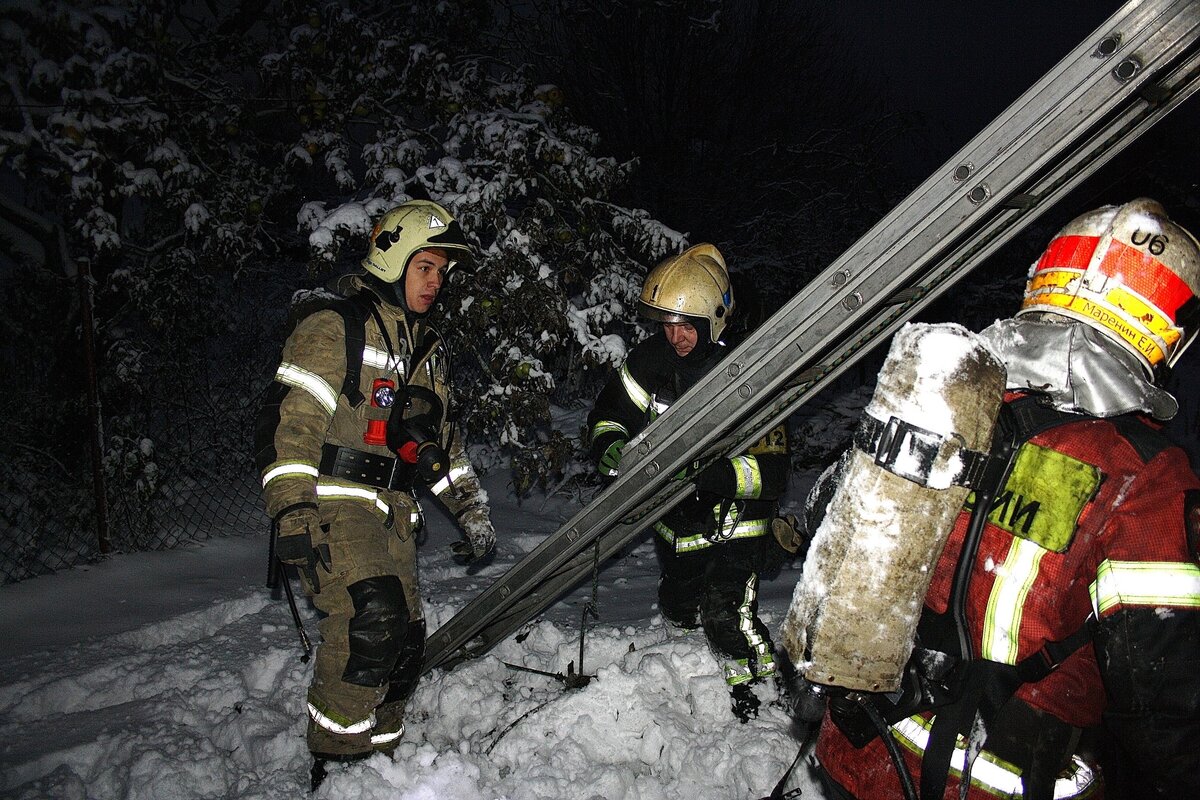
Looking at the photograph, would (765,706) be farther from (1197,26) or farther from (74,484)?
(74,484)

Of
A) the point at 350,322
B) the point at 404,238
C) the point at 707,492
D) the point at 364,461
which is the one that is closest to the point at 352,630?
the point at 364,461

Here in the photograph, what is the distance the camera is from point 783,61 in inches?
556

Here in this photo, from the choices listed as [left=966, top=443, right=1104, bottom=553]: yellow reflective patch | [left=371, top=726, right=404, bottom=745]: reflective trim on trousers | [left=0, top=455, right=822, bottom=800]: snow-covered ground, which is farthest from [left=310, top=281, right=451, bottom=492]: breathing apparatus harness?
[left=966, top=443, right=1104, bottom=553]: yellow reflective patch

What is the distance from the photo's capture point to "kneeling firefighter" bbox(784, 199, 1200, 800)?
4.23ft

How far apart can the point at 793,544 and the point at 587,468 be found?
5.37 metres

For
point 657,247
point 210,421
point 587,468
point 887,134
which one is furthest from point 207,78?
point 887,134

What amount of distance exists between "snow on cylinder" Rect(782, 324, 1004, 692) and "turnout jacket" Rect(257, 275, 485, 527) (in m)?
2.21

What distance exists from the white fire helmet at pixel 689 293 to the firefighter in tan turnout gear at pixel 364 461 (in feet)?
3.36

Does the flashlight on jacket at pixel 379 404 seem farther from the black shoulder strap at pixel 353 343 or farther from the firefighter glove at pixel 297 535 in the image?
the firefighter glove at pixel 297 535

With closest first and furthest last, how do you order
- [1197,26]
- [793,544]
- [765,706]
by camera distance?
[1197,26] → [793,544] → [765,706]

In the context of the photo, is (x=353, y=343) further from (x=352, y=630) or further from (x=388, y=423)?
(x=352, y=630)

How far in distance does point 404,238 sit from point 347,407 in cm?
88

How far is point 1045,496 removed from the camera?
142 cm

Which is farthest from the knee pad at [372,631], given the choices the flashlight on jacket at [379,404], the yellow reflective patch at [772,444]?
the yellow reflective patch at [772,444]
